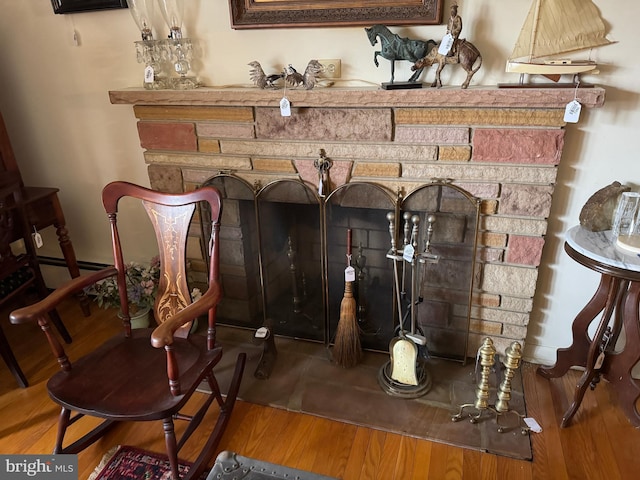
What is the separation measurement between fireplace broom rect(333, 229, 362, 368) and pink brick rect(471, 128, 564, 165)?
2.00 feet

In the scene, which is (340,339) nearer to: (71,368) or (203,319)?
(203,319)

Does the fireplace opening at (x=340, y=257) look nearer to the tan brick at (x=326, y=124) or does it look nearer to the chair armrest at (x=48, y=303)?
the tan brick at (x=326, y=124)

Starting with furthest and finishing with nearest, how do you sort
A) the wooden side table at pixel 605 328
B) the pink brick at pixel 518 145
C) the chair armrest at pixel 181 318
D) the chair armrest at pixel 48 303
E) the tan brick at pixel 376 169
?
the tan brick at pixel 376 169
the pink brick at pixel 518 145
the wooden side table at pixel 605 328
the chair armrest at pixel 48 303
the chair armrest at pixel 181 318

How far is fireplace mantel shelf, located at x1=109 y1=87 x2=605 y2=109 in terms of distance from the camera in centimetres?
156

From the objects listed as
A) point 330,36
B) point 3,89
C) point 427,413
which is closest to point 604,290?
point 427,413

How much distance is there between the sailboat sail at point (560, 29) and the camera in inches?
58.7

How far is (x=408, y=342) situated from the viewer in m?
1.87

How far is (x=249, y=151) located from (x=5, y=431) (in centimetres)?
149

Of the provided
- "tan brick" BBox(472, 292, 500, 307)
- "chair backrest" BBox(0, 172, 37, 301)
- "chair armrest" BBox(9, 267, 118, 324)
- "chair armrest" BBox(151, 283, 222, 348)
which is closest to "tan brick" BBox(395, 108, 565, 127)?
"tan brick" BBox(472, 292, 500, 307)

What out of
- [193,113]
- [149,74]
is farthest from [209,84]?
[149,74]

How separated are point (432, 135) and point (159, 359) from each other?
51.6 inches

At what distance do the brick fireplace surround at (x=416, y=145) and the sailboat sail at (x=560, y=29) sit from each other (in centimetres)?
13

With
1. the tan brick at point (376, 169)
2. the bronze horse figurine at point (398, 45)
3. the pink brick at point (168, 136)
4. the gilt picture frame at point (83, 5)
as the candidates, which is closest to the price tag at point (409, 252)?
the tan brick at point (376, 169)

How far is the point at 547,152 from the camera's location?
1684mm
